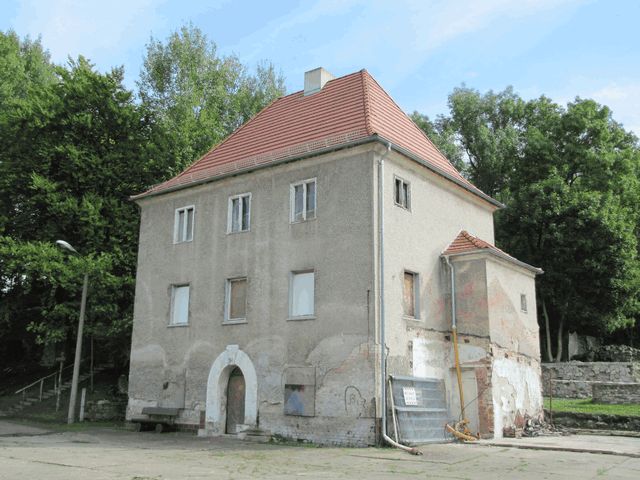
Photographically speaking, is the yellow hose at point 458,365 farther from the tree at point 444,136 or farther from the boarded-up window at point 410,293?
the tree at point 444,136

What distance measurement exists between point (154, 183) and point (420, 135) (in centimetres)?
1354

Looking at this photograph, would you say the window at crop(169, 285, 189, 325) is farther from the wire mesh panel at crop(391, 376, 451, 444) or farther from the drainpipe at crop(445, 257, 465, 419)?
the drainpipe at crop(445, 257, 465, 419)

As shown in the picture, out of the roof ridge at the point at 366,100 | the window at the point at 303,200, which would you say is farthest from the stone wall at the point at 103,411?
the roof ridge at the point at 366,100

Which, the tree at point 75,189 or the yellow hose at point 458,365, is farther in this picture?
the tree at point 75,189

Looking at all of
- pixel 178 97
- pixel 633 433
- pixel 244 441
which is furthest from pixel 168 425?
pixel 178 97

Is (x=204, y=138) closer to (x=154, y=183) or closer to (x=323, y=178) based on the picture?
(x=154, y=183)

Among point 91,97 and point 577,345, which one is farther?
point 577,345

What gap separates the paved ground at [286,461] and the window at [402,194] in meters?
6.61

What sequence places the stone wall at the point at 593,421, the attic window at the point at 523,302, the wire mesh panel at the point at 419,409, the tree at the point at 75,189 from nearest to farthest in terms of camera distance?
the wire mesh panel at the point at 419,409 → the stone wall at the point at 593,421 → the attic window at the point at 523,302 → the tree at the point at 75,189

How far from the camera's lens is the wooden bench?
777 inches

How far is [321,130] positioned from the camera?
19000 mm

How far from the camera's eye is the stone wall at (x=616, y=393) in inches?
877

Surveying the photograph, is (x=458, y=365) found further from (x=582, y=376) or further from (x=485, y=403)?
(x=582, y=376)

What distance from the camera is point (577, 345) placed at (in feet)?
135
